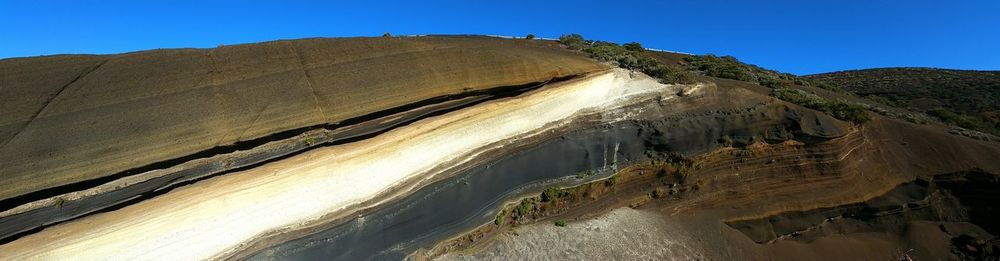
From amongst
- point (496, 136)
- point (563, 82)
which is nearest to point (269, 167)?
point (496, 136)

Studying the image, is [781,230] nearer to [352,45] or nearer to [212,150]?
[352,45]

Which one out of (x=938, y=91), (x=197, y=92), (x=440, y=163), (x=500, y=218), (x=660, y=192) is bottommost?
(x=660, y=192)

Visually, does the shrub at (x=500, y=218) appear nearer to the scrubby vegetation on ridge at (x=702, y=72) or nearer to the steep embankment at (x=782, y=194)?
the steep embankment at (x=782, y=194)

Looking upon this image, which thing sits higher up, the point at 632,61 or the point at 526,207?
the point at 632,61

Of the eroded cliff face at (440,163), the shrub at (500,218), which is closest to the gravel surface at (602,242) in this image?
the eroded cliff face at (440,163)

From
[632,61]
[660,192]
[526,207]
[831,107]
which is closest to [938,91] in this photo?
[831,107]

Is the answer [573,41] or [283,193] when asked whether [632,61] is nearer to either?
[573,41]
